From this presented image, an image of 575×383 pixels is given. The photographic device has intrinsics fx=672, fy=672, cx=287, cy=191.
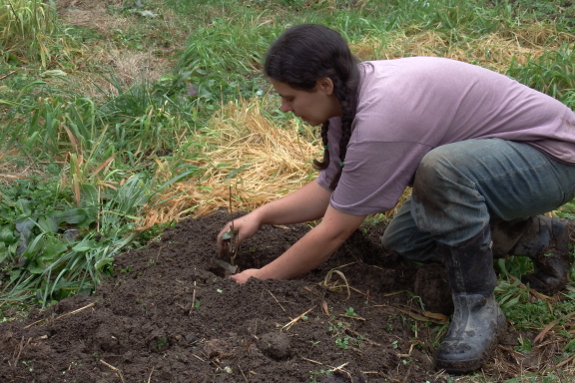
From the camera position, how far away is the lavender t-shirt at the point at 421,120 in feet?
7.62

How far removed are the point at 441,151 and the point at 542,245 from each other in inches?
33.8

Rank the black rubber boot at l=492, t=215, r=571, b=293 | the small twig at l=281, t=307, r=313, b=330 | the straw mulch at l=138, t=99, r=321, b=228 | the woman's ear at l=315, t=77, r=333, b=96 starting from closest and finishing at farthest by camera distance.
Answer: the woman's ear at l=315, t=77, r=333, b=96 → the small twig at l=281, t=307, r=313, b=330 → the black rubber boot at l=492, t=215, r=571, b=293 → the straw mulch at l=138, t=99, r=321, b=228

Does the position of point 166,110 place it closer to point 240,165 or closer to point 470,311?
point 240,165

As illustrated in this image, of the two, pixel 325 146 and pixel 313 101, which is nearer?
pixel 313 101

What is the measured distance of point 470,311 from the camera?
2527mm

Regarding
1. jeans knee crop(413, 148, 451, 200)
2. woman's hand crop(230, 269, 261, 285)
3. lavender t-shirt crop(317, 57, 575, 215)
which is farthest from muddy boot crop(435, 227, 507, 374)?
woman's hand crop(230, 269, 261, 285)

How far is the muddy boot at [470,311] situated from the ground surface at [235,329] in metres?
0.08

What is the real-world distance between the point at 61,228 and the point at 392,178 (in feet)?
6.35

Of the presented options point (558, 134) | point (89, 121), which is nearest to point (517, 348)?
point (558, 134)

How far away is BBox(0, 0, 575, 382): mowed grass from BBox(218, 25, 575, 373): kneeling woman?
1.27 feet

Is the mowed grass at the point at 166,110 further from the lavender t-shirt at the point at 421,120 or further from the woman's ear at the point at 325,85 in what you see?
the woman's ear at the point at 325,85

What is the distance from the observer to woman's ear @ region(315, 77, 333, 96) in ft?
7.80

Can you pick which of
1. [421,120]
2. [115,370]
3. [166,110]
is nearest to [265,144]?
[166,110]

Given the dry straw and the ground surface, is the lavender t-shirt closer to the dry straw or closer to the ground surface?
the ground surface
